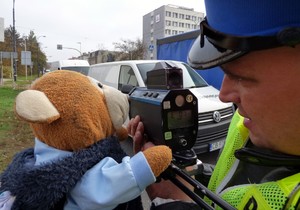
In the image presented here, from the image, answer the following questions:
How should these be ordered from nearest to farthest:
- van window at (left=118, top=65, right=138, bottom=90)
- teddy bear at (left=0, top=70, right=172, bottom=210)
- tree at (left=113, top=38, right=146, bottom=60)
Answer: teddy bear at (left=0, top=70, right=172, bottom=210) < van window at (left=118, top=65, right=138, bottom=90) < tree at (left=113, top=38, right=146, bottom=60)

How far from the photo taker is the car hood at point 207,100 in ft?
15.4

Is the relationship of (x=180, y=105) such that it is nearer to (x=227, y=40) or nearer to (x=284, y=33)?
(x=227, y=40)

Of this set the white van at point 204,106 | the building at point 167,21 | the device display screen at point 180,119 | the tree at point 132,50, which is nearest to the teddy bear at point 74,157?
the device display screen at point 180,119

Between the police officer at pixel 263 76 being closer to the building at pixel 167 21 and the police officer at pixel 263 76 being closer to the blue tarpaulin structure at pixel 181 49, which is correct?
the blue tarpaulin structure at pixel 181 49

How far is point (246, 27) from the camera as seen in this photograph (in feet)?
2.40

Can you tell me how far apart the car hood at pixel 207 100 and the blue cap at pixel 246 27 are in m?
3.78

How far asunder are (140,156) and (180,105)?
9.9 inches

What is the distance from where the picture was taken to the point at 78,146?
4.04 ft

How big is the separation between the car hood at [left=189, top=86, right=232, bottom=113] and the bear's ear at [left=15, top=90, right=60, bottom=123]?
3584mm

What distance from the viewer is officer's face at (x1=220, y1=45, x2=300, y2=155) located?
0.71m

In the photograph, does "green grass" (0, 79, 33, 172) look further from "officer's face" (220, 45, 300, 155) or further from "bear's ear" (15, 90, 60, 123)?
"officer's face" (220, 45, 300, 155)

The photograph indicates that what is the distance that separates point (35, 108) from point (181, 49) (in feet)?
27.9

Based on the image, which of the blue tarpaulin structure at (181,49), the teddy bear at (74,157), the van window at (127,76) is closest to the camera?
the teddy bear at (74,157)

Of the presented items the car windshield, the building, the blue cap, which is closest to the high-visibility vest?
the blue cap
